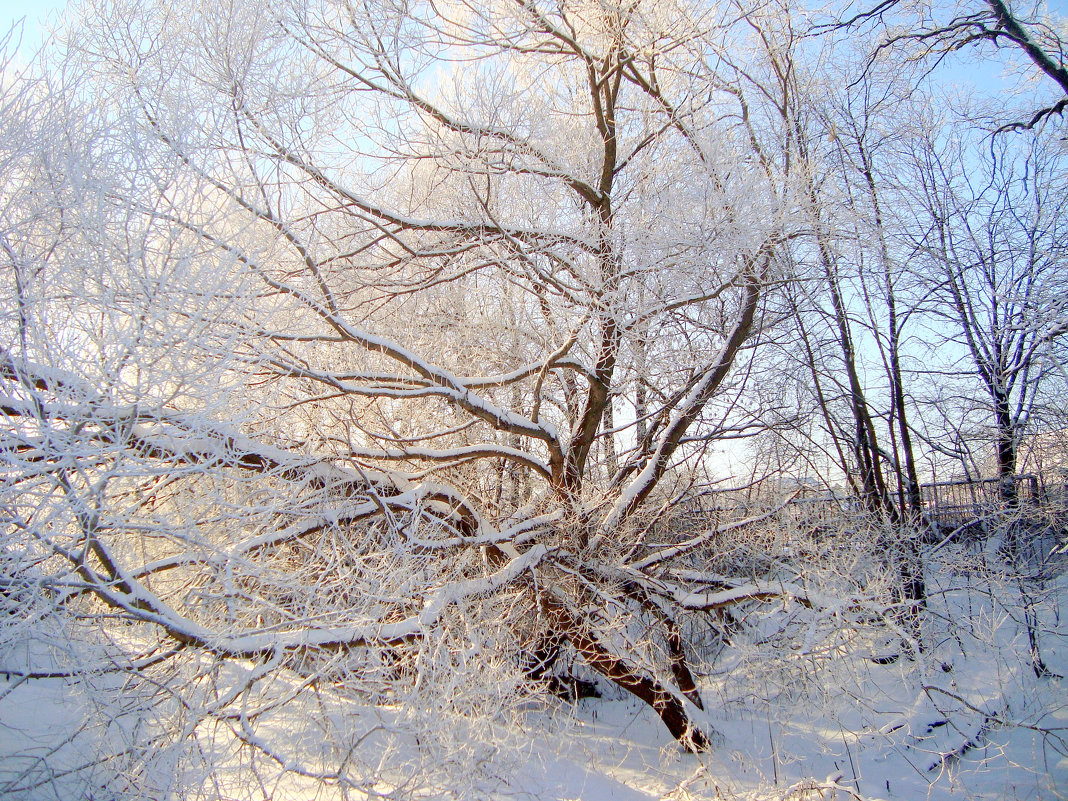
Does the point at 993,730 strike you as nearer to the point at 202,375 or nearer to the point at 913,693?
the point at 913,693

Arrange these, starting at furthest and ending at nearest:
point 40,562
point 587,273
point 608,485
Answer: point 608,485 → point 587,273 → point 40,562

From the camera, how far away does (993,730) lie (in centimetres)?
710

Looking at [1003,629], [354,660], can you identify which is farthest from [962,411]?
[354,660]

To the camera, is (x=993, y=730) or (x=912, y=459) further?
(x=912, y=459)

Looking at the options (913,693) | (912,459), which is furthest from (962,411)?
(913,693)

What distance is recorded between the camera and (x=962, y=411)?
34.6 ft

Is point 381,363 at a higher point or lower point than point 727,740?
higher

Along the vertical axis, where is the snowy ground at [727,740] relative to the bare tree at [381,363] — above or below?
below

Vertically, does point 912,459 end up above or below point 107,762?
above

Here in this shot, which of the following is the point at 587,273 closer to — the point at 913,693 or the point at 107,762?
the point at 107,762

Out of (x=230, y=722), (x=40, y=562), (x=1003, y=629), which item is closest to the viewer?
(x=40, y=562)

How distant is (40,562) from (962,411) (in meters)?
11.6

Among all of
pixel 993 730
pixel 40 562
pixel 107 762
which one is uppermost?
pixel 40 562

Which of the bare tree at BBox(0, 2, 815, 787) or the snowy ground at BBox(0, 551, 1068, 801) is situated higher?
the bare tree at BBox(0, 2, 815, 787)
